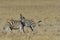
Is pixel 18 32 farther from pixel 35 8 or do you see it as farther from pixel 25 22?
pixel 35 8

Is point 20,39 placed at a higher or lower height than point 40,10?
higher

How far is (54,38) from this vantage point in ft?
40.8

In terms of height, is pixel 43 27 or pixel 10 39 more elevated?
pixel 10 39

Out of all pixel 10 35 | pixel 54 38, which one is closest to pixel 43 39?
pixel 54 38

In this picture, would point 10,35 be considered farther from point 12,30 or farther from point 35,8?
point 35,8

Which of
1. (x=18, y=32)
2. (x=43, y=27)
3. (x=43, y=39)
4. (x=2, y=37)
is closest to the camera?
(x=43, y=39)

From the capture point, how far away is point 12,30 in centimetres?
1428

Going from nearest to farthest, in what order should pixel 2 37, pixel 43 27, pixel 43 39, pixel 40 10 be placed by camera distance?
1. pixel 43 39
2. pixel 2 37
3. pixel 43 27
4. pixel 40 10

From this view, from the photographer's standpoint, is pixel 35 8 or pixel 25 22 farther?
pixel 35 8

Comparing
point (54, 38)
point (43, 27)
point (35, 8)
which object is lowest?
point (35, 8)

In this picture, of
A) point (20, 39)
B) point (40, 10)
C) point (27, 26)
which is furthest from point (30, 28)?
point (40, 10)

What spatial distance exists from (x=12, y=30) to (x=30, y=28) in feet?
2.66

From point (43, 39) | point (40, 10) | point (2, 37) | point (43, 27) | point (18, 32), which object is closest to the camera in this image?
point (43, 39)

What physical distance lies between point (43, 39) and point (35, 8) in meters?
14.9
